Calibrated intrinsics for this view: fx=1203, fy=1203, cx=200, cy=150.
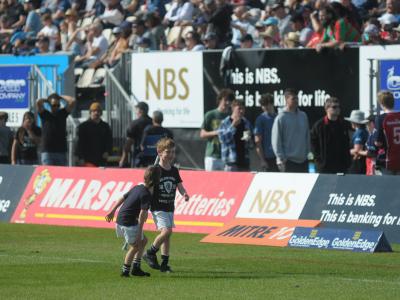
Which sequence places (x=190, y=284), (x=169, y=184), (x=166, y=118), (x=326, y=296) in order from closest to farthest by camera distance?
(x=326, y=296), (x=190, y=284), (x=169, y=184), (x=166, y=118)

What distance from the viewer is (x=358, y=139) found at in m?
20.1

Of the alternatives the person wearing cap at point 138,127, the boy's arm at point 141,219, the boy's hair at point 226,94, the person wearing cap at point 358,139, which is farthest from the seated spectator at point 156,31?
the boy's arm at point 141,219

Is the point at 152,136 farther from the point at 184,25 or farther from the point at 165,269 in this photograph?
the point at 165,269

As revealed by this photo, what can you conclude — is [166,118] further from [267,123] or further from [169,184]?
[169,184]

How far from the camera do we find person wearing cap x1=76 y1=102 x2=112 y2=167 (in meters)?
23.5

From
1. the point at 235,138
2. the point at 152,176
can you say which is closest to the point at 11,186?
the point at 235,138

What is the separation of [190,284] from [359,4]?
1330 cm

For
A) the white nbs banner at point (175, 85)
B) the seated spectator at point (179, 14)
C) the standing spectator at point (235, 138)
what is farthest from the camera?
the seated spectator at point (179, 14)

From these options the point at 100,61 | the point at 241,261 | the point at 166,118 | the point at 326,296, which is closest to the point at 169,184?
the point at 241,261

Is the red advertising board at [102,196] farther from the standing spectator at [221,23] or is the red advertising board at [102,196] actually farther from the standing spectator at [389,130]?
the standing spectator at [221,23]

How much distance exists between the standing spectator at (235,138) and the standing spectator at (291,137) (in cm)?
A: 81

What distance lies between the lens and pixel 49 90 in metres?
25.9

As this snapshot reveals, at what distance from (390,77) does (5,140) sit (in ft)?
28.1

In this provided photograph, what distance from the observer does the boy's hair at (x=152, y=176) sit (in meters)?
13.6
